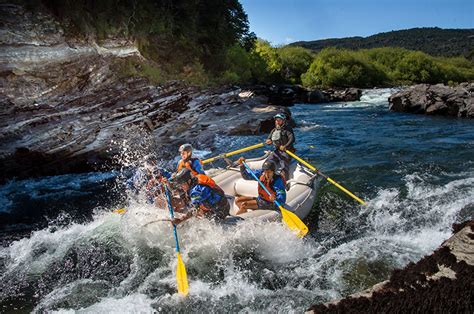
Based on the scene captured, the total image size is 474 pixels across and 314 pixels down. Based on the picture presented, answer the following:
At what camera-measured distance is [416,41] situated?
268 ft

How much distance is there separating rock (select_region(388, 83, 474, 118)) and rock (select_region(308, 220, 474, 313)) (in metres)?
15.2

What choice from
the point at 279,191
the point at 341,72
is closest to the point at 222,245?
the point at 279,191

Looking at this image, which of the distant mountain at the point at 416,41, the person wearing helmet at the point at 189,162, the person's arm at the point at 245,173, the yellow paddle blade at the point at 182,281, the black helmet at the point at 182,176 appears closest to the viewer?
the yellow paddle blade at the point at 182,281

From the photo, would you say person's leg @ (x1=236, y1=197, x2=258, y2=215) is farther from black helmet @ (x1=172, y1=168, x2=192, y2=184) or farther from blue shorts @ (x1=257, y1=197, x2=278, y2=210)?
black helmet @ (x1=172, y1=168, x2=192, y2=184)

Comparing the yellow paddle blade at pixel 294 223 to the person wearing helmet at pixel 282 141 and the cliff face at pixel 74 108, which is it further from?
the cliff face at pixel 74 108

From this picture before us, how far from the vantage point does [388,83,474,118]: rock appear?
54.2 feet

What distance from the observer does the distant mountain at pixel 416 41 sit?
76.1m

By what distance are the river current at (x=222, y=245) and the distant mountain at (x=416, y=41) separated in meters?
73.1

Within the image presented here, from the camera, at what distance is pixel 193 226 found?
5.54m

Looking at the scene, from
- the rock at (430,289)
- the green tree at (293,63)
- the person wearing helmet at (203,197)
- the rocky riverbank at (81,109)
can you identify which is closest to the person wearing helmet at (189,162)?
the person wearing helmet at (203,197)

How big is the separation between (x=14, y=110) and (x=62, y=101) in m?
1.17

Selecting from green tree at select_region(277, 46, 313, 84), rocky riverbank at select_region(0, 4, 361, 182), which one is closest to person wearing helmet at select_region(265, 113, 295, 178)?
rocky riverbank at select_region(0, 4, 361, 182)

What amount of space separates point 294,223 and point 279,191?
641mm

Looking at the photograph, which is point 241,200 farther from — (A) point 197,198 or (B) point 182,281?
(B) point 182,281
